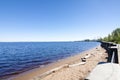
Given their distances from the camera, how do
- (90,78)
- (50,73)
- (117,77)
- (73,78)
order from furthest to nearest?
(50,73) < (73,78) < (117,77) < (90,78)

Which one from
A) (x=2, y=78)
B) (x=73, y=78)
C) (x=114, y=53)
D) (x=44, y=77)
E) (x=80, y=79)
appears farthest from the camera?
(x=2, y=78)

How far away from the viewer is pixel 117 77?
91.7 inches

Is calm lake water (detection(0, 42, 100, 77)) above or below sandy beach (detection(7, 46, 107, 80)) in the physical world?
below

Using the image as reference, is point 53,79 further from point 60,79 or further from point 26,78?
point 26,78

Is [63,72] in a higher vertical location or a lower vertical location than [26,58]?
higher

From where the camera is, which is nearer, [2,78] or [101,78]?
[101,78]

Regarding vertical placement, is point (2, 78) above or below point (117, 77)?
below

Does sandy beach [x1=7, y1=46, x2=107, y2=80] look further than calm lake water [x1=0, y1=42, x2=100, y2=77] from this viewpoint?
No

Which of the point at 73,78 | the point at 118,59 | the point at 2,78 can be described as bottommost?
the point at 2,78

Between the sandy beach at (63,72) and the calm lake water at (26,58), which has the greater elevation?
the sandy beach at (63,72)

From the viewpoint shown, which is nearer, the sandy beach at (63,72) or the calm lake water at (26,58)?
the sandy beach at (63,72)

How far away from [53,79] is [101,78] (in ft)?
31.9

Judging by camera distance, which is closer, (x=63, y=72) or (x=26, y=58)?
(x=63, y=72)

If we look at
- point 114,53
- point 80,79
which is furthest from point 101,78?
point 80,79
